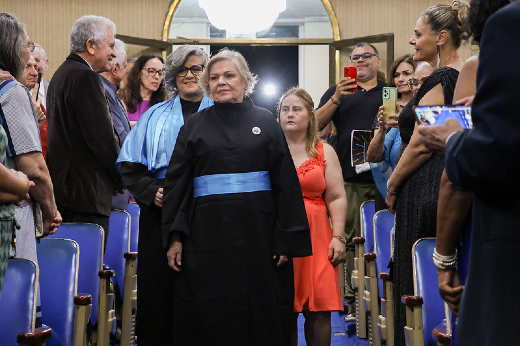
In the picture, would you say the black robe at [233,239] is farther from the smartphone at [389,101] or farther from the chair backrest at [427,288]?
the smartphone at [389,101]

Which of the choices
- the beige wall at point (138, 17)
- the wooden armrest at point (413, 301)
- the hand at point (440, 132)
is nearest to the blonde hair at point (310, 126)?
the wooden armrest at point (413, 301)

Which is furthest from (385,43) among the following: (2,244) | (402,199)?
(2,244)

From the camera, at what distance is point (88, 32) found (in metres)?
3.40

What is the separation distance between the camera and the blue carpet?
3.90 meters

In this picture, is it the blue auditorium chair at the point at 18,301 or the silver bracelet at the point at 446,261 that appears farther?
the blue auditorium chair at the point at 18,301

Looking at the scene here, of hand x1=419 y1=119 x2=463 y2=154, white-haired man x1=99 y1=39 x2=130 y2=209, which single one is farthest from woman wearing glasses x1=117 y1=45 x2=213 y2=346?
hand x1=419 y1=119 x2=463 y2=154

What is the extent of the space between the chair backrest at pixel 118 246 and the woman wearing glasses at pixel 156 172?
2.24 feet

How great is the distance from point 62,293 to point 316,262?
3.76ft

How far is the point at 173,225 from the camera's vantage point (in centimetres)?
250

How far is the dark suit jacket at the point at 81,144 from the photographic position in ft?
10.4

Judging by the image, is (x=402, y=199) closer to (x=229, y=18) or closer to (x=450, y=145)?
(x=450, y=145)

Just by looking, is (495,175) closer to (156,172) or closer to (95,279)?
(156,172)

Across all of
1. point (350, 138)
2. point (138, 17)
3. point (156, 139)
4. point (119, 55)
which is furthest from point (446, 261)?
point (138, 17)

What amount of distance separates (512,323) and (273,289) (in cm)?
141
